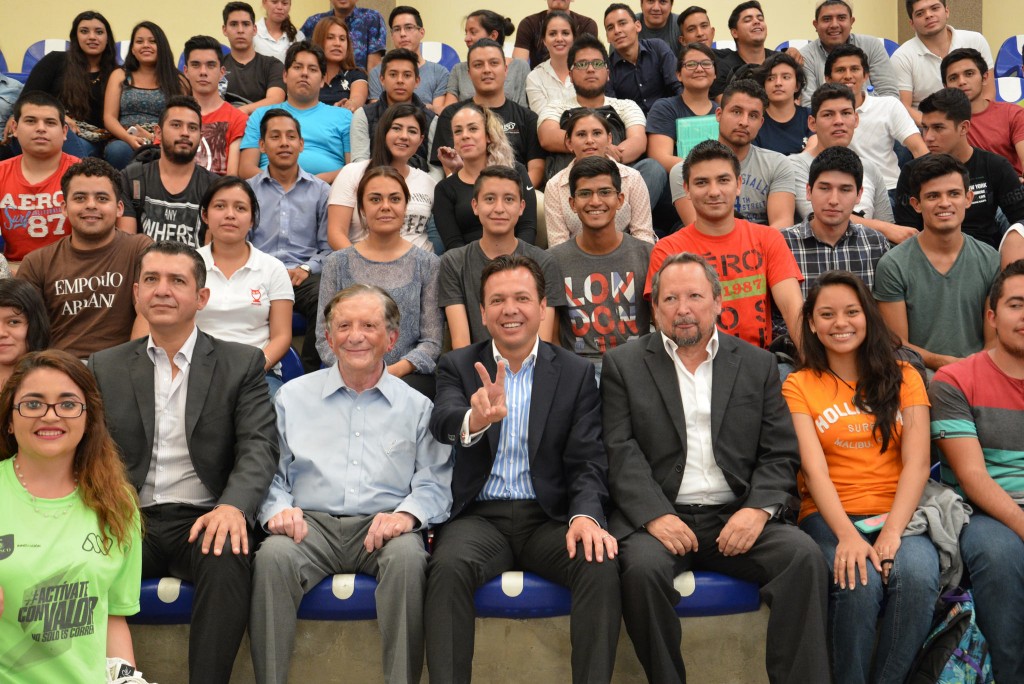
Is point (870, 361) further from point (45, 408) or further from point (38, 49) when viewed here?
point (38, 49)

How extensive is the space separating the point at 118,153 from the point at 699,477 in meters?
3.75

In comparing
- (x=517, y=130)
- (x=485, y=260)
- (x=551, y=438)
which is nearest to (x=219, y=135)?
(x=517, y=130)

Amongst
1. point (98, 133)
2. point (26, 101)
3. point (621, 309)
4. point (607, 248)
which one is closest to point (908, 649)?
point (621, 309)

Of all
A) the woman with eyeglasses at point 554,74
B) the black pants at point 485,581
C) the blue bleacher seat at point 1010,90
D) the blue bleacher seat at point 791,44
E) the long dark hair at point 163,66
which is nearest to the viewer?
the black pants at point 485,581

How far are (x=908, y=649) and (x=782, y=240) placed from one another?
Result: 1590 mm

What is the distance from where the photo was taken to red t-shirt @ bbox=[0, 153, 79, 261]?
4.41 meters

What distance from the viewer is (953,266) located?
381cm

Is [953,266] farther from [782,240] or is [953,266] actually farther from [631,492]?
[631,492]

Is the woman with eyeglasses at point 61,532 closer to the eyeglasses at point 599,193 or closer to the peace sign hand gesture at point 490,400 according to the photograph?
the peace sign hand gesture at point 490,400

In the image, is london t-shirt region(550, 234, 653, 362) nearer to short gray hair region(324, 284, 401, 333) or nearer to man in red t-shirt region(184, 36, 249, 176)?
short gray hair region(324, 284, 401, 333)

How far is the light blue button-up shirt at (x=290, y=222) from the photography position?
462 centimetres

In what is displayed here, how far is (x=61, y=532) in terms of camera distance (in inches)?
90.0

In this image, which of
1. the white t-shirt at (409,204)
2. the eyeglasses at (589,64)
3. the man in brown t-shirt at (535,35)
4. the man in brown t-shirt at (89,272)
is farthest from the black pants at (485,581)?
the man in brown t-shirt at (535,35)

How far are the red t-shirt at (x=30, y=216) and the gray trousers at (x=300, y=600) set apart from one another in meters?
2.38
